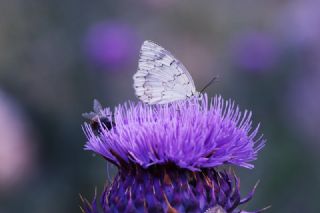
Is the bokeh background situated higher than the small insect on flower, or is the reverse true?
the small insect on flower

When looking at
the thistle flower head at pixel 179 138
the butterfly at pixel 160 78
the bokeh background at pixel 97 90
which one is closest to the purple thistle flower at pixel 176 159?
the thistle flower head at pixel 179 138

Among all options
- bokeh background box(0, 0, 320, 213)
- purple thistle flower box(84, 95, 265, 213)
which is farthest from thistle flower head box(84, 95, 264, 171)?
bokeh background box(0, 0, 320, 213)

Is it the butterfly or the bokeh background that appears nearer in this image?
the butterfly

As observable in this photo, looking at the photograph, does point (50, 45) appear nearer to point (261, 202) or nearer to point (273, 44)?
point (273, 44)

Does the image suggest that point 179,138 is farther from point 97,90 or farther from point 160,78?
point 97,90

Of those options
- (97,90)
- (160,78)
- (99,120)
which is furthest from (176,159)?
(97,90)

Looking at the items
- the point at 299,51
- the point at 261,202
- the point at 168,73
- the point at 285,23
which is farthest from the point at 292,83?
the point at 168,73

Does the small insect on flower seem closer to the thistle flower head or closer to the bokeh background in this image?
the thistle flower head
